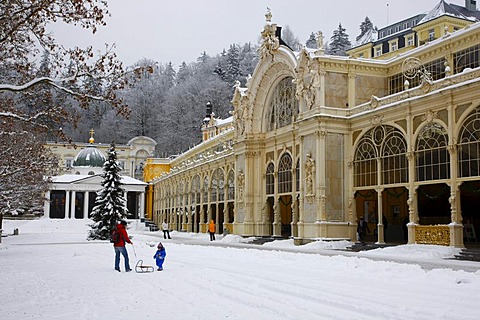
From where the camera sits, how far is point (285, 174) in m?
38.9

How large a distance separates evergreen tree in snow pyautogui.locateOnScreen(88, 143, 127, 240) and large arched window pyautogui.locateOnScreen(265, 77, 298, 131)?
1219 centimetres

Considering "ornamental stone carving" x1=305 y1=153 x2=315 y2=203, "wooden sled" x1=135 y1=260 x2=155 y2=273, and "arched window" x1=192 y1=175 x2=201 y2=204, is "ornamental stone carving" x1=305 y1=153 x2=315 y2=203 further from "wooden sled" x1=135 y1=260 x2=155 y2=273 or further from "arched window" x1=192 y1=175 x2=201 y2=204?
"arched window" x1=192 y1=175 x2=201 y2=204

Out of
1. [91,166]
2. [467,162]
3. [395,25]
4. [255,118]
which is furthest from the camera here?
[91,166]

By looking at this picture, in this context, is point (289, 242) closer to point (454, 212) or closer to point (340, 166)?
point (340, 166)

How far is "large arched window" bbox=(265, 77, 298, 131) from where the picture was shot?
127 feet

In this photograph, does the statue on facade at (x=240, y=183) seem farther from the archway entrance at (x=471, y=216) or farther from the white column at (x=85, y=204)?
the white column at (x=85, y=204)

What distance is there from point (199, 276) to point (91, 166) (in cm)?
9370

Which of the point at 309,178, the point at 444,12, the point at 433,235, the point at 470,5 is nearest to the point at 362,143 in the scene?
the point at 309,178

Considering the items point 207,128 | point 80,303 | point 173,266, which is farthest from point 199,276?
point 207,128

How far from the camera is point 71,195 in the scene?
306ft

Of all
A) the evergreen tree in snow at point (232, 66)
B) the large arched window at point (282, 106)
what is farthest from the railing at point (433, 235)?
Answer: the evergreen tree in snow at point (232, 66)

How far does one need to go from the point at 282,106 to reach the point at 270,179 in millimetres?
5153

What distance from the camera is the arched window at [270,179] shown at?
4097 cm

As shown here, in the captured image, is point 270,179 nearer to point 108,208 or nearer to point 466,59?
point 108,208
